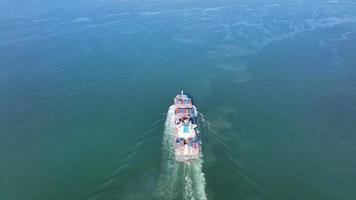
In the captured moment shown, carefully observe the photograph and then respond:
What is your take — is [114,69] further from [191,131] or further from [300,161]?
[300,161]

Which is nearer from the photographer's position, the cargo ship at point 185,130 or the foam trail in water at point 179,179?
the foam trail in water at point 179,179

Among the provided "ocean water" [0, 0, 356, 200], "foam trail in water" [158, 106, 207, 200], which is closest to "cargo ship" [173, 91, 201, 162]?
"foam trail in water" [158, 106, 207, 200]

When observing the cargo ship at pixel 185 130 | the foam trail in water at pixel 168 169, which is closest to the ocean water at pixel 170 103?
the foam trail in water at pixel 168 169

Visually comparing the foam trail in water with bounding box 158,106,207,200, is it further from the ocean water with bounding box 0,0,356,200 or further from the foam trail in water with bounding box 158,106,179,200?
the ocean water with bounding box 0,0,356,200

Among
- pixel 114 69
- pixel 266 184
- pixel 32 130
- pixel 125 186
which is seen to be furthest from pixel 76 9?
pixel 266 184

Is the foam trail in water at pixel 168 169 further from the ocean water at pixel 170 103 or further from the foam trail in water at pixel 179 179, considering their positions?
the ocean water at pixel 170 103

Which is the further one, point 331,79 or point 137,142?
point 331,79

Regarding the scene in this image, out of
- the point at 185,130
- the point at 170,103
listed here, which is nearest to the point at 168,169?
the point at 185,130
